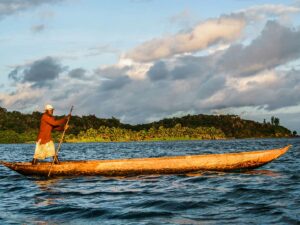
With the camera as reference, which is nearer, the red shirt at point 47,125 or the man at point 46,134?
the red shirt at point 47,125

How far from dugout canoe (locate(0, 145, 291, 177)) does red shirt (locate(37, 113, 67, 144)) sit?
1.15 metres

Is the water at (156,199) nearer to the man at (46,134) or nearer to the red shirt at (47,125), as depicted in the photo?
the man at (46,134)

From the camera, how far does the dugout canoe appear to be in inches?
794

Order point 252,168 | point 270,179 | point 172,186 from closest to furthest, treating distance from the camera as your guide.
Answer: point 172,186, point 270,179, point 252,168

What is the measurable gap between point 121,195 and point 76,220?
3986mm

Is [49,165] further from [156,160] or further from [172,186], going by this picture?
[172,186]

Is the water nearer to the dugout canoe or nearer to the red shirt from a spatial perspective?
the dugout canoe

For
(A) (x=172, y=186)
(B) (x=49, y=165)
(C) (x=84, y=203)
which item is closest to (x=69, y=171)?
(B) (x=49, y=165)

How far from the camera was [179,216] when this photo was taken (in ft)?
37.5

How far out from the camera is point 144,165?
66.1 feet

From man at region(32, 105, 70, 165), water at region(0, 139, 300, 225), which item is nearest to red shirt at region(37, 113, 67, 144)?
man at region(32, 105, 70, 165)

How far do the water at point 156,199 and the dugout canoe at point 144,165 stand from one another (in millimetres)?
459

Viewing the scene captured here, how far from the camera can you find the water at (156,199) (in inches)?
446

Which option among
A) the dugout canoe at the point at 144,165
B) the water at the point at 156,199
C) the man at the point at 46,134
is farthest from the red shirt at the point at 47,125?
the water at the point at 156,199
